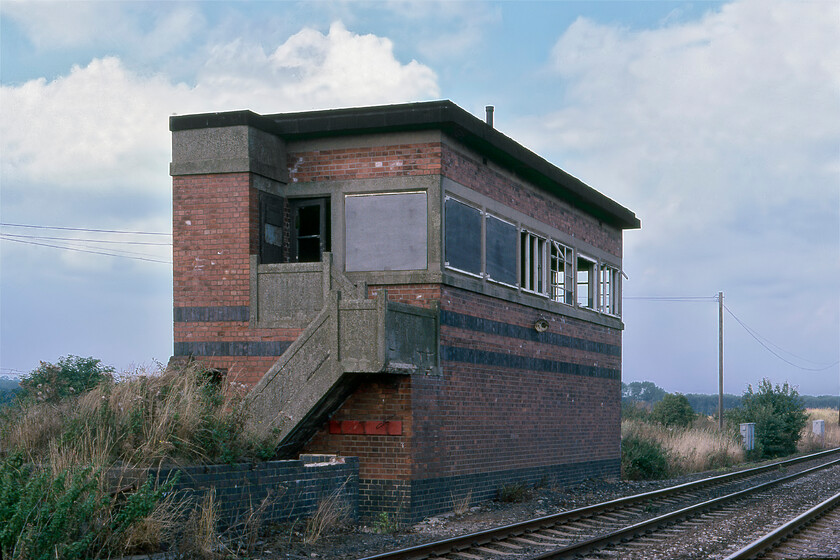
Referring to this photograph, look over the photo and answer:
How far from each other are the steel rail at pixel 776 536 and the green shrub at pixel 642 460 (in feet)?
30.7

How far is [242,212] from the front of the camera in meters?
15.9

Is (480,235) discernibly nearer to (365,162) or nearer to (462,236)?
(462,236)

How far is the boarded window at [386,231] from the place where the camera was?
15.9m

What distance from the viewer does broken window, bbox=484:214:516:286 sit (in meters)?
17.8

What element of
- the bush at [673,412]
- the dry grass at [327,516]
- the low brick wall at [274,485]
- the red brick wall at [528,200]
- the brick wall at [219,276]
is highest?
the red brick wall at [528,200]

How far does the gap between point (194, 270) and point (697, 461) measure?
2111 centimetres

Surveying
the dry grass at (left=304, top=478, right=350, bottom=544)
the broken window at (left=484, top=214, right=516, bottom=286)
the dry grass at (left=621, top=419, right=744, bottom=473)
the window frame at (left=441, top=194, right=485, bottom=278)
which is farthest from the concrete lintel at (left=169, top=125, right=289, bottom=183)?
the dry grass at (left=621, top=419, right=744, bottom=473)

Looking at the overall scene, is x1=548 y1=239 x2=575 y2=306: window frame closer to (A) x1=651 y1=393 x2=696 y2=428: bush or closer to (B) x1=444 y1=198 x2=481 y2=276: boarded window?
(B) x1=444 y1=198 x2=481 y2=276: boarded window

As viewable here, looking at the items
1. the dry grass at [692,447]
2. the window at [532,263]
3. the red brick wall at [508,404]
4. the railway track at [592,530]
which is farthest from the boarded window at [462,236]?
the dry grass at [692,447]

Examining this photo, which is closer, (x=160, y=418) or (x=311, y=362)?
(x=160, y=418)

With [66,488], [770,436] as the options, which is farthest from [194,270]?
[770,436]

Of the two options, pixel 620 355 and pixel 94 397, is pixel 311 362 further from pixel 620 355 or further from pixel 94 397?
pixel 620 355

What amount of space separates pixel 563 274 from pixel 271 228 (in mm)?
8254

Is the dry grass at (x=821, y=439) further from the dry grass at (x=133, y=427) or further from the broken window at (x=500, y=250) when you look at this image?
the dry grass at (x=133, y=427)
